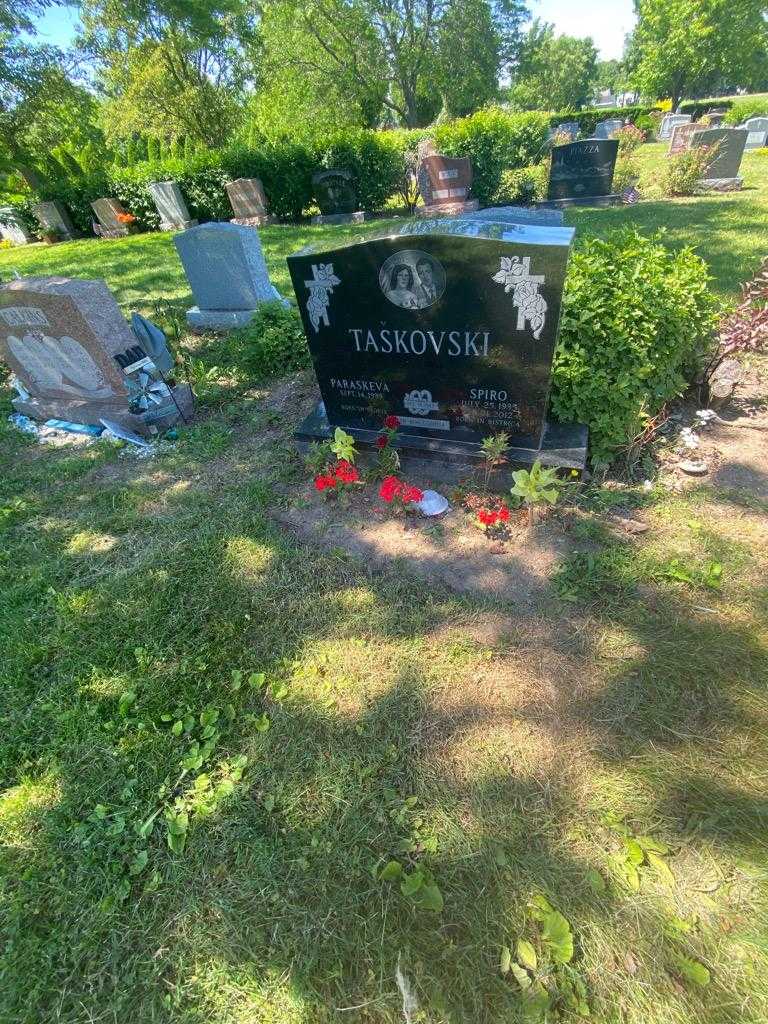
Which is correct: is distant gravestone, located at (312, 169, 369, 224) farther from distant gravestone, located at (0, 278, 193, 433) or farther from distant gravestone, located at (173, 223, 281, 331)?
distant gravestone, located at (0, 278, 193, 433)

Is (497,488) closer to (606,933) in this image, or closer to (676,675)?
(676,675)

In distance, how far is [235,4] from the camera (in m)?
16.3

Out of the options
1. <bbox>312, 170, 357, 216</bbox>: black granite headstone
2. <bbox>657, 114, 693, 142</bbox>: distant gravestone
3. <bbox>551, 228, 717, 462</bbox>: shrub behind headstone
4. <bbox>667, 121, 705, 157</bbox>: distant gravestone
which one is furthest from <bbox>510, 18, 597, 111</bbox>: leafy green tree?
<bbox>551, 228, 717, 462</bbox>: shrub behind headstone

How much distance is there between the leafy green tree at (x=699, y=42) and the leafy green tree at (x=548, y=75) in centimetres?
1185

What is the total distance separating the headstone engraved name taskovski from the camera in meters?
2.81

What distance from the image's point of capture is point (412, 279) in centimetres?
302

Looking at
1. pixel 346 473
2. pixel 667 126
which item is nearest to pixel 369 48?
pixel 667 126

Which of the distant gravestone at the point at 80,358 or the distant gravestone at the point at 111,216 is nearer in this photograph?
the distant gravestone at the point at 80,358

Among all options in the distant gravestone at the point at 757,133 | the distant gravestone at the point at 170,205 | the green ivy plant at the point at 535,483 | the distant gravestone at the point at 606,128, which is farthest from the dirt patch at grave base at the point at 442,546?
the distant gravestone at the point at 606,128

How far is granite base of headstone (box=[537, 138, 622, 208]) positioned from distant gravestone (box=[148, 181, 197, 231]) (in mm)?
10388

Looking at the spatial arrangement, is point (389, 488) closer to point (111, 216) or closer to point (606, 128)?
point (111, 216)

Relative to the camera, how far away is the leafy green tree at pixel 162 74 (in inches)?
656

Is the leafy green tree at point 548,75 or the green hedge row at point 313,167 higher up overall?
the leafy green tree at point 548,75

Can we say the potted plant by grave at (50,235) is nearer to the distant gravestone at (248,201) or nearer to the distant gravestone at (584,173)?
the distant gravestone at (248,201)
